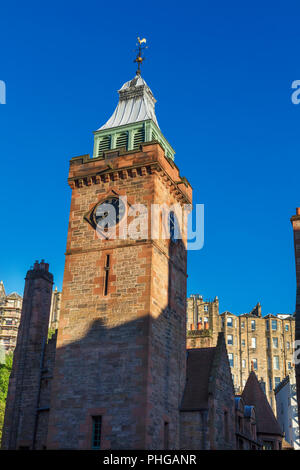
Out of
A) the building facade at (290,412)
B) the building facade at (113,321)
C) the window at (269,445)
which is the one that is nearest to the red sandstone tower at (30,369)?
the building facade at (113,321)

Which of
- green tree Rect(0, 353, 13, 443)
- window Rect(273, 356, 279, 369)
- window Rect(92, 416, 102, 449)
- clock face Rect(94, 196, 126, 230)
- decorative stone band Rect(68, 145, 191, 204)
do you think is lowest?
window Rect(92, 416, 102, 449)

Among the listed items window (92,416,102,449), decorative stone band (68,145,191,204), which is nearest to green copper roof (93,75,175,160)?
decorative stone band (68,145,191,204)

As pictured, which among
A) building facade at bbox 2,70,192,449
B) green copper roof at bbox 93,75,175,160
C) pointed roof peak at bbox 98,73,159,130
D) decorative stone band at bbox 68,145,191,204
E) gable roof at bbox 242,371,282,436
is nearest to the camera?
building facade at bbox 2,70,192,449

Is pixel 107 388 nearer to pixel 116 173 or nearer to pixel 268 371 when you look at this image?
pixel 116 173

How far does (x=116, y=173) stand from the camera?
30.7 metres

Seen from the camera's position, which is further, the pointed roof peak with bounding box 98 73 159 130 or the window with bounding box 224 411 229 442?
the pointed roof peak with bounding box 98 73 159 130

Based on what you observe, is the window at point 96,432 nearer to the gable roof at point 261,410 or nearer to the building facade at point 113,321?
the building facade at point 113,321

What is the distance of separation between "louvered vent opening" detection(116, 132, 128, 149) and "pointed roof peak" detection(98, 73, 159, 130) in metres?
0.86

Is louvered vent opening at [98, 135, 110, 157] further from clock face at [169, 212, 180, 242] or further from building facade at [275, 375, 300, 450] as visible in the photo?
building facade at [275, 375, 300, 450]

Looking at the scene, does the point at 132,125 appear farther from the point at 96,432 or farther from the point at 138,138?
the point at 96,432

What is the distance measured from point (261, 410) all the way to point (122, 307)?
16314 millimetres

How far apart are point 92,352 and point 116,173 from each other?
33.8 feet

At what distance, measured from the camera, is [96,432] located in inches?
998

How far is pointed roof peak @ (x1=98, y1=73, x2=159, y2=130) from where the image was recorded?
34.8 meters
